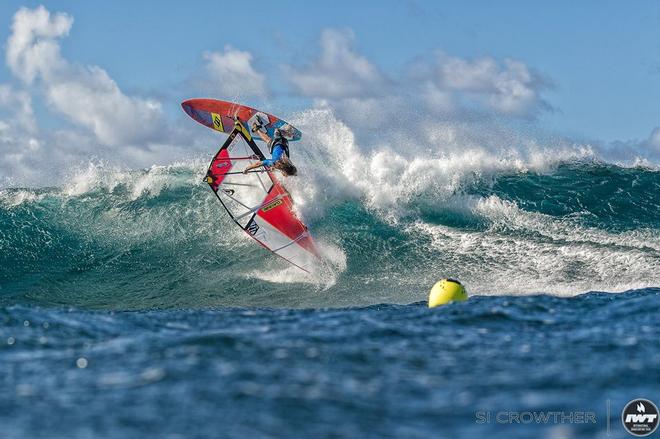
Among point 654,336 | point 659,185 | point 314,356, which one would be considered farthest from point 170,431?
point 659,185

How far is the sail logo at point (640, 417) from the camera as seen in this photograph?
486 cm

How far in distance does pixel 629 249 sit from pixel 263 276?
24.4ft

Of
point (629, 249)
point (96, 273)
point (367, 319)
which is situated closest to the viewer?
point (367, 319)

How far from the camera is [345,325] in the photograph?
7.46 meters

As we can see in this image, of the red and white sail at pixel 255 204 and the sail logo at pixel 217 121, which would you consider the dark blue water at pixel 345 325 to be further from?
the sail logo at pixel 217 121

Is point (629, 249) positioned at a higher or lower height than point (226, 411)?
higher

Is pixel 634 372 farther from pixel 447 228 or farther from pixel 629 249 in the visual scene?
pixel 447 228

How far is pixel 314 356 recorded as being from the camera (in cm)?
612

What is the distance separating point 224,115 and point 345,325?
9.92 meters

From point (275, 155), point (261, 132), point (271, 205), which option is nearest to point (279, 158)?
point (275, 155)

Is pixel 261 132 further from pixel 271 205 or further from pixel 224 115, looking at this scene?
pixel 271 205

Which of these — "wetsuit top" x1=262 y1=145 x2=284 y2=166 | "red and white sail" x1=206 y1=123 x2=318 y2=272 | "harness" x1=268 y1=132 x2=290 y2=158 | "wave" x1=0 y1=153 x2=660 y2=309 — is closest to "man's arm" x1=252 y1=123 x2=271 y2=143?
"red and white sail" x1=206 y1=123 x2=318 y2=272

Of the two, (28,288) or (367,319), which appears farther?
(28,288)

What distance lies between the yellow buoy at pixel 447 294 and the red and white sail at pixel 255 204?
5.62 meters
